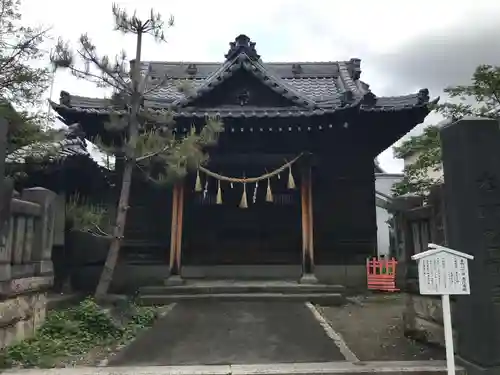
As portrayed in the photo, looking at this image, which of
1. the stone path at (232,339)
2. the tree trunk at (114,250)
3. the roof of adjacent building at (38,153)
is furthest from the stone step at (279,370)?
the roof of adjacent building at (38,153)

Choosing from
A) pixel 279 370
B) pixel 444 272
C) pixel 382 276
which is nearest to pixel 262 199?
pixel 382 276

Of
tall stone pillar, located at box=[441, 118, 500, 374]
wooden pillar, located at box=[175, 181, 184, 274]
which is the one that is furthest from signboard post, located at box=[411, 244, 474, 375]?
wooden pillar, located at box=[175, 181, 184, 274]

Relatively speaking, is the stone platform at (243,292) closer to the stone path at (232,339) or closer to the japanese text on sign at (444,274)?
the stone path at (232,339)

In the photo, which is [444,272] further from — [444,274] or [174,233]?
[174,233]

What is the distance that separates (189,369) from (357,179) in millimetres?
9056

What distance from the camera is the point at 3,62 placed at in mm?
10203

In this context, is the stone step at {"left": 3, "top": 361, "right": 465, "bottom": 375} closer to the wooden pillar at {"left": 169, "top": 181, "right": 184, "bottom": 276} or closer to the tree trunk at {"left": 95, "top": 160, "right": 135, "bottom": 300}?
the tree trunk at {"left": 95, "top": 160, "right": 135, "bottom": 300}

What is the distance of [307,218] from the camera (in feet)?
38.0

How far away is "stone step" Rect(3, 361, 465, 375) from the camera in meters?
4.52

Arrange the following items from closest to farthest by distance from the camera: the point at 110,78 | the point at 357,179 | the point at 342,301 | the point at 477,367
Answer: the point at 477,367 → the point at 110,78 → the point at 342,301 → the point at 357,179

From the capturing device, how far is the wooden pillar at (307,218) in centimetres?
1130

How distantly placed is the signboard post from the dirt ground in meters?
1.58

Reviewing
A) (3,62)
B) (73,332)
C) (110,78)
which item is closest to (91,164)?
(3,62)

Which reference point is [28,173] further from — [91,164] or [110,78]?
[110,78]
